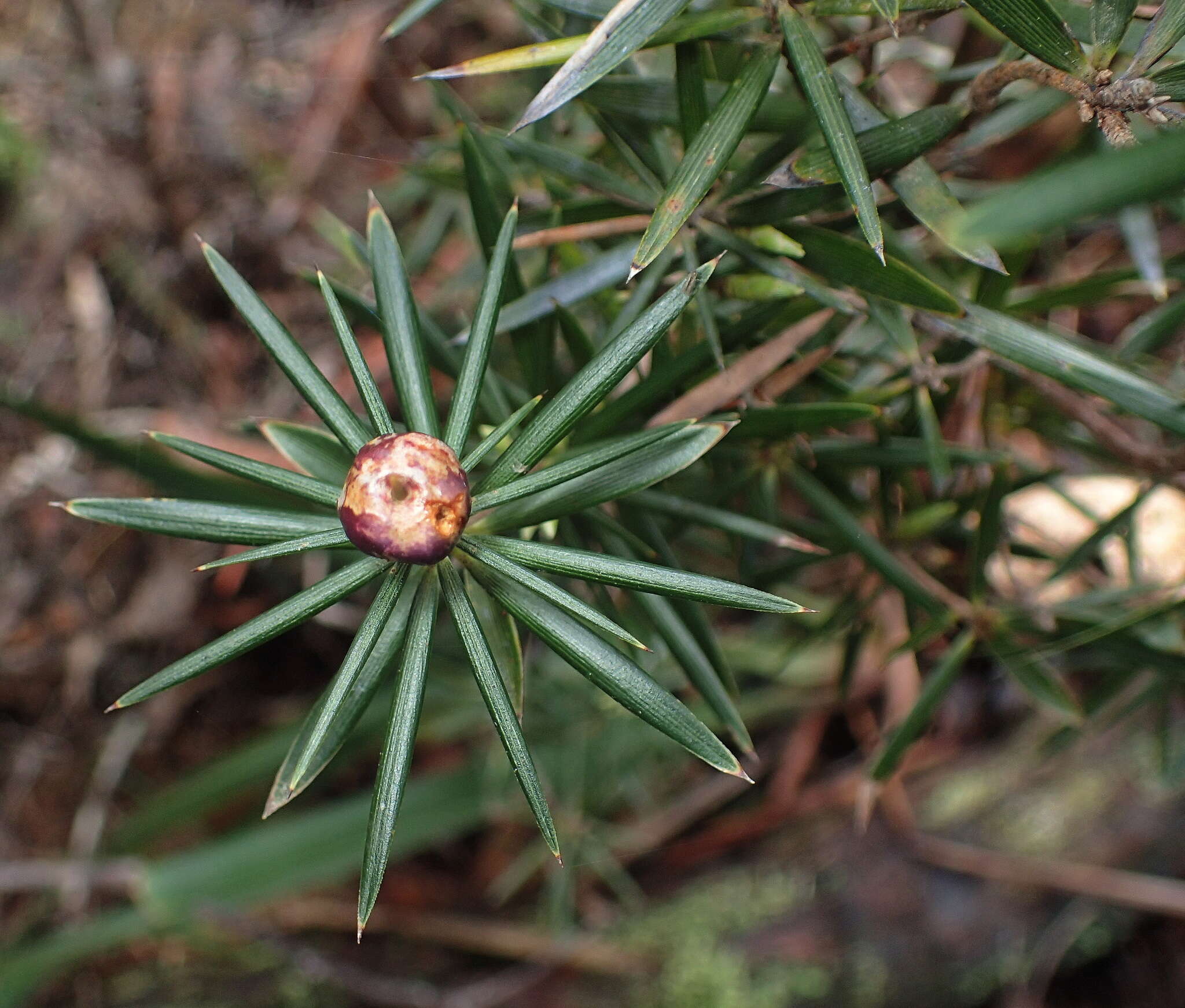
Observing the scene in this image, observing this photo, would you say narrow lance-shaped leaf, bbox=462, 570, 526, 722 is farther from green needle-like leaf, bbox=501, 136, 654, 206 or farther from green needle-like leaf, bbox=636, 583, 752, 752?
green needle-like leaf, bbox=501, 136, 654, 206

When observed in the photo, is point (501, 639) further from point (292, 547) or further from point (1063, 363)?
Result: point (1063, 363)

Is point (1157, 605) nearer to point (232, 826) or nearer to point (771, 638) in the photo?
point (771, 638)

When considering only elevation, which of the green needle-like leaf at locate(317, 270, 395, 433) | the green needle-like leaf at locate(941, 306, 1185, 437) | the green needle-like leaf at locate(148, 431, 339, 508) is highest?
the green needle-like leaf at locate(941, 306, 1185, 437)

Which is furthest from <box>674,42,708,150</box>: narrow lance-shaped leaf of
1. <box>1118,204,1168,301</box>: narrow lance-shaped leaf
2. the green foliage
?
<box>1118,204,1168,301</box>: narrow lance-shaped leaf

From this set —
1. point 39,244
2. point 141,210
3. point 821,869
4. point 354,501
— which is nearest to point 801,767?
point 821,869

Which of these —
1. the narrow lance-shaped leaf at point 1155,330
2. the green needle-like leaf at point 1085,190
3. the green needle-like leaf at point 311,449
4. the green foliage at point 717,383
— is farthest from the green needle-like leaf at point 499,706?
the narrow lance-shaped leaf at point 1155,330

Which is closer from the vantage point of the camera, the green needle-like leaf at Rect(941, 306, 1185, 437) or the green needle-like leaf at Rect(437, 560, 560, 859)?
the green needle-like leaf at Rect(437, 560, 560, 859)
